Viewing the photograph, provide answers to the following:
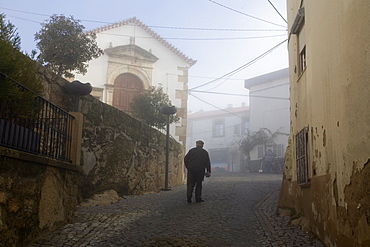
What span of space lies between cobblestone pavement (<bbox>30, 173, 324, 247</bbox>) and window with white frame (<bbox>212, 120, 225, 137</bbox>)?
32496mm

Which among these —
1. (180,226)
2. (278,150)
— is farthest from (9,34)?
(278,150)

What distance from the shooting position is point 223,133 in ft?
136

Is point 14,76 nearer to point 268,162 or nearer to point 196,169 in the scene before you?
point 196,169

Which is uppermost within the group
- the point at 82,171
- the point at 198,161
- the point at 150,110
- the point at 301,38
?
the point at 301,38

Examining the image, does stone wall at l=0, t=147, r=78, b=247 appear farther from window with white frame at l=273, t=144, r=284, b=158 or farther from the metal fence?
window with white frame at l=273, t=144, r=284, b=158

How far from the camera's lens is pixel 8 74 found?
5062 mm

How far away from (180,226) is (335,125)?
115 inches

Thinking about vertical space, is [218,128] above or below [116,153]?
above

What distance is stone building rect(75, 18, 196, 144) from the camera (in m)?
20.3

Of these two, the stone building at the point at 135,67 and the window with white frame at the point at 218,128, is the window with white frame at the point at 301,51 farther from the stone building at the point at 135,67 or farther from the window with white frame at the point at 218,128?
the window with white frame at the point at 218,128

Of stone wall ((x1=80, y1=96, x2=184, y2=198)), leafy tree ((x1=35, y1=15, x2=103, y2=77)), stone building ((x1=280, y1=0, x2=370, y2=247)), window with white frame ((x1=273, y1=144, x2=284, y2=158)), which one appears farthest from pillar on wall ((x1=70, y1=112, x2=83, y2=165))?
window with white frame ((x1=273, y1=144, x2=284, y2=158))

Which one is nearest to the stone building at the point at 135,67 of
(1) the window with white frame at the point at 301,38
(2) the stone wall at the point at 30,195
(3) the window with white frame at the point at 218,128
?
(1) the window with white frame at the point at 301,38

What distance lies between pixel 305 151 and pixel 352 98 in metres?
2.80

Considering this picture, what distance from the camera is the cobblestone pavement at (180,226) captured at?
5410mm
